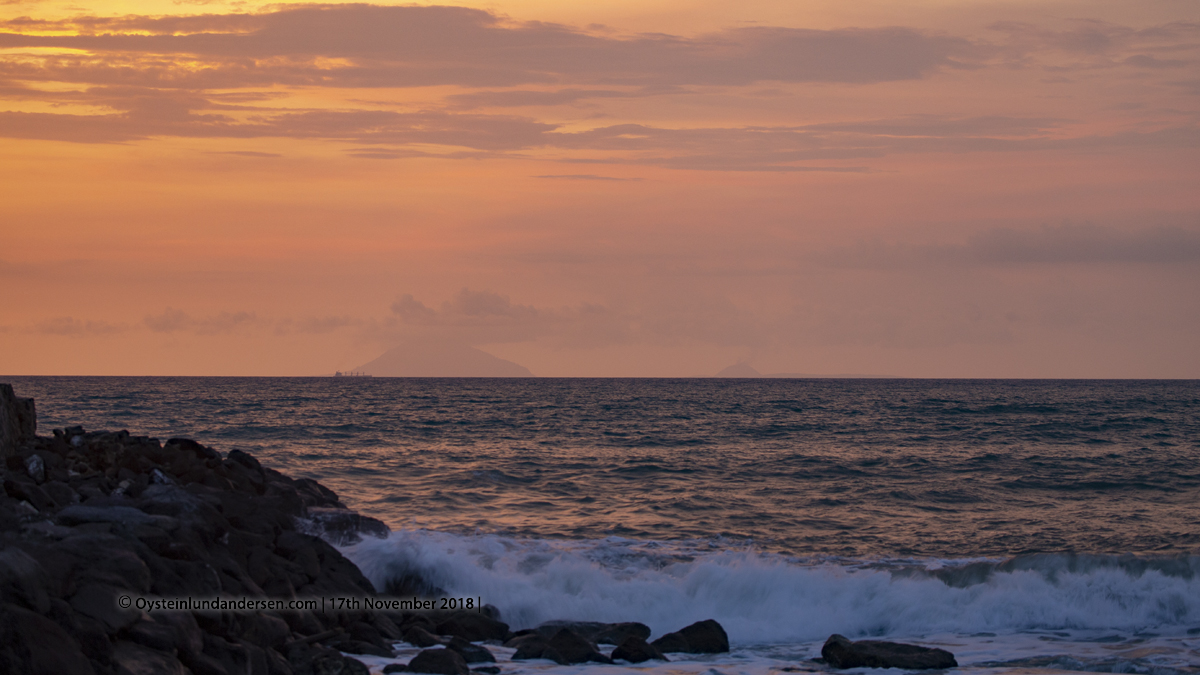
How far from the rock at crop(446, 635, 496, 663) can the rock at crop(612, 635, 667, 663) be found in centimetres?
165

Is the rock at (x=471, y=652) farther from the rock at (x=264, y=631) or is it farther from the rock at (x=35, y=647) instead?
the rock at (x=35, y=647)

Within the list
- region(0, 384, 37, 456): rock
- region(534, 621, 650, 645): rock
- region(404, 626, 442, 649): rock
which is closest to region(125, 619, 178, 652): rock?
region(404, 626, 442, 649): rock

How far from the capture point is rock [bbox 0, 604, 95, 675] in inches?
301

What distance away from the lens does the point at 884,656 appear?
37.8ft

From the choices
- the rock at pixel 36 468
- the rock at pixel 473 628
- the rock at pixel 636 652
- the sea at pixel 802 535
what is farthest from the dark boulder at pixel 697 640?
the rock at pixel 36 468

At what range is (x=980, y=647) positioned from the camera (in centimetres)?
1307

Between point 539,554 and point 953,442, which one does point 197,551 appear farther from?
point 953,442

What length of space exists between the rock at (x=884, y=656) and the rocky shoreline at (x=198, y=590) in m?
0.02

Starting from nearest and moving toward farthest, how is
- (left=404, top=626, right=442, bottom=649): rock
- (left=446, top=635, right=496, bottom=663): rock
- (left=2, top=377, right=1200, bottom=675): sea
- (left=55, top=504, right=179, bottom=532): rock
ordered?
1. (left=55, top=504, right=179, bottom=532): rock
2. (left=446, top=635, right=496, bottom=663): rock
3. (left=404, top=626, right=442, bottom=649): rock
4. (left=2, top=377, right=1200, bottom=675): sea

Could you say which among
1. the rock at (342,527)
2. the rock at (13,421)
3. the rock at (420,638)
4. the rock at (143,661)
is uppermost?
the rock at (13,421)

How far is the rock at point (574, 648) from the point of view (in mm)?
11672

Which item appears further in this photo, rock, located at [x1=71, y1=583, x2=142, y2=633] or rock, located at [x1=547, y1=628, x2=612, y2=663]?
rock, located at [x1=547, y1=628, x2=612, y2=663]

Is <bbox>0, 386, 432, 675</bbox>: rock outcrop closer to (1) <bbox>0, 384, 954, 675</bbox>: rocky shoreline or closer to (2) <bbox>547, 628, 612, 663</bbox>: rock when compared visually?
(1) <bbox>0, 384, 954, 675</bbox>: rocky shoreline

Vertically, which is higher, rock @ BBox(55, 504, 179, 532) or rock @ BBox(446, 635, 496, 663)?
A: rock @ BBox(55, 504, 179, 532)
